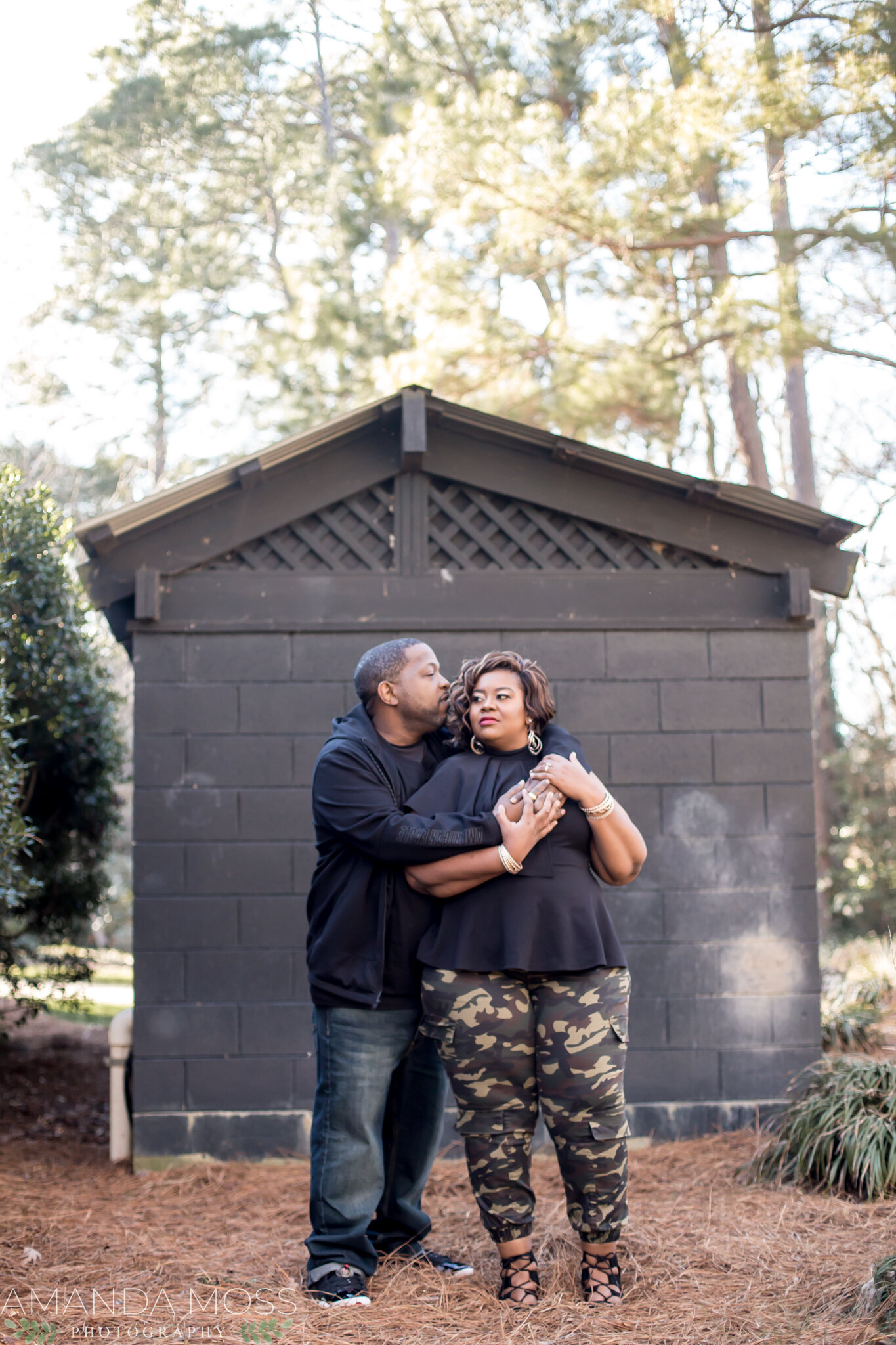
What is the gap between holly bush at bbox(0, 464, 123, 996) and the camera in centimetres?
547

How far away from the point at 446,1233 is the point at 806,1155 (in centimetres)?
144

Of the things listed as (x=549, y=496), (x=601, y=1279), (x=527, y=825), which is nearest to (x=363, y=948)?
(x=527, y=825)

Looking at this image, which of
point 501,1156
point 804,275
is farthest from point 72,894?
point 804,275

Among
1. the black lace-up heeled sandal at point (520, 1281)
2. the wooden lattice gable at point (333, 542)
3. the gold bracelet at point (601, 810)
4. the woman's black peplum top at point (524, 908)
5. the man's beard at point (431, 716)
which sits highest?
the wooden lattice gable at point (333, 542)

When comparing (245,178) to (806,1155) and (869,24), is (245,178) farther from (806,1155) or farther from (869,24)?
(806,1155)

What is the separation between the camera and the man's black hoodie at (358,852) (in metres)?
3.06

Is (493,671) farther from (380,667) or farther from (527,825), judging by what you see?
(527,825)

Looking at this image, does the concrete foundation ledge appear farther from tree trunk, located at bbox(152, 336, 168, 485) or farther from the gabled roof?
tree trunk, located at bbox(152, 336, 168, 485)

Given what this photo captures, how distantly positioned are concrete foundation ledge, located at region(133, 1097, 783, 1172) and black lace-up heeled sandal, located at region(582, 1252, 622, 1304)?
1.53m

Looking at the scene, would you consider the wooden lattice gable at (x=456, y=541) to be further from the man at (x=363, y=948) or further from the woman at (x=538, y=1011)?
the woman at (x=538, y=1011)

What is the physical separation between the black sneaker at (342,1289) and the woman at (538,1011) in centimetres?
39

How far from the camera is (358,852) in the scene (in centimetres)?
325

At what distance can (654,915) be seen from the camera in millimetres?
4797

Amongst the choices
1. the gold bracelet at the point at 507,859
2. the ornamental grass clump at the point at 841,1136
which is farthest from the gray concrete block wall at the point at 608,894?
the gold bracelet at the point at 507,859
